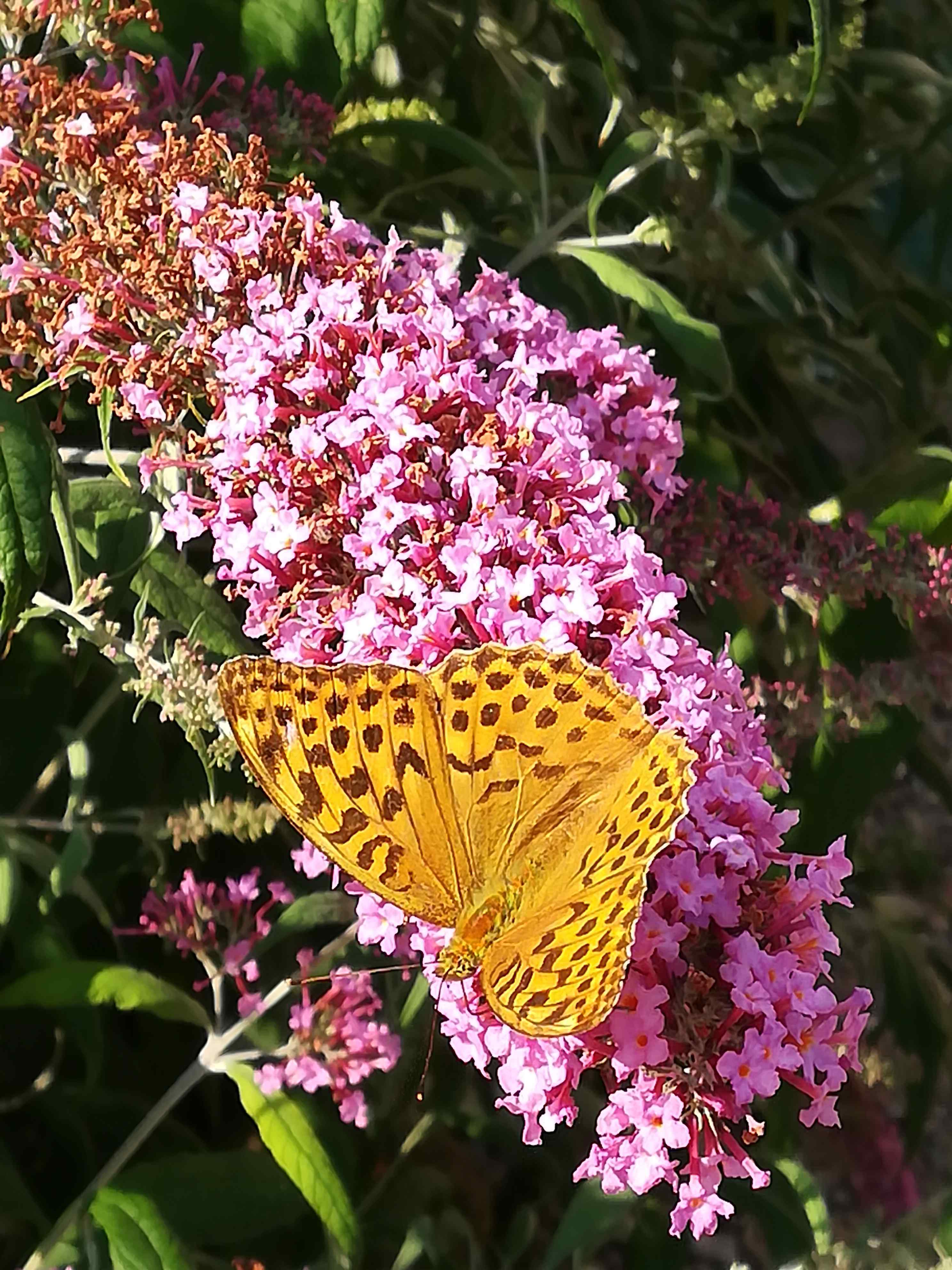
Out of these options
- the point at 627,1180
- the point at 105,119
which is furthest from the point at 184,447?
the point at 627,1180

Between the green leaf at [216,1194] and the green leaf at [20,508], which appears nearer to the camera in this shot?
the green leaf at [20,508]

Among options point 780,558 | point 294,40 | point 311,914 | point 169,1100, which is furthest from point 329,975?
point 294,40

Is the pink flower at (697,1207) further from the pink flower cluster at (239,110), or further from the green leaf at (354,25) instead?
the green leaf at (354,25)

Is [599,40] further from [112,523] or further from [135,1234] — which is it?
[135,1234]

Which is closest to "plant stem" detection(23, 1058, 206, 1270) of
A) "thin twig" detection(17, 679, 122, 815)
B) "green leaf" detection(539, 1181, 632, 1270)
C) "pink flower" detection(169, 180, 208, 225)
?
"thin twig" detection(17, 679, 122, 815)

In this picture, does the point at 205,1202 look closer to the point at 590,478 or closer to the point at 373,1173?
the point at 373,1173

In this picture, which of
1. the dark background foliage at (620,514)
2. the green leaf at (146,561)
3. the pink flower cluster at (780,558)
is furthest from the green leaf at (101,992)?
the pink flower cluster at (780,558)
